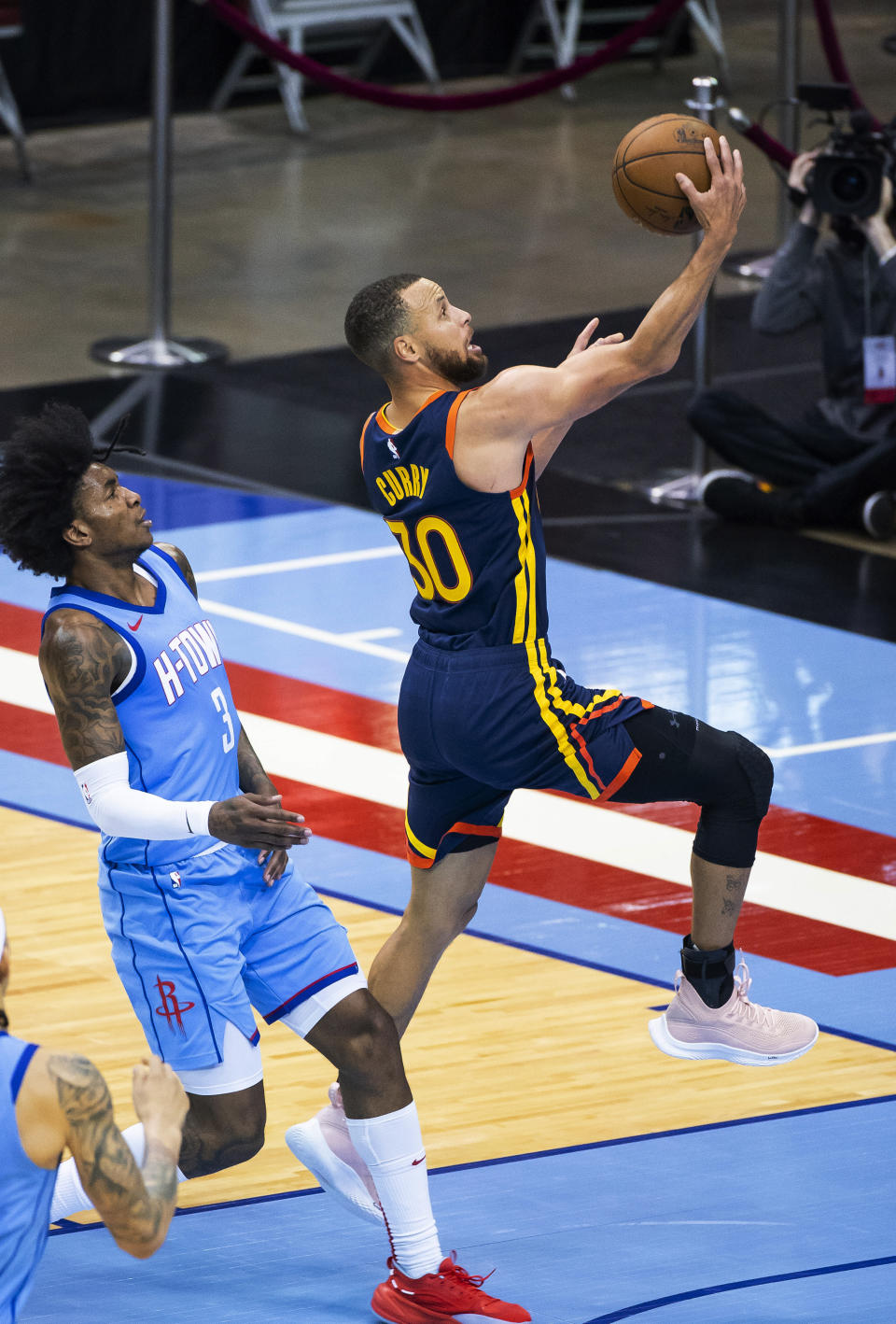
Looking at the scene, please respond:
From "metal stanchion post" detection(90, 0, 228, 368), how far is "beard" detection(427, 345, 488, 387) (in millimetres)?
7118

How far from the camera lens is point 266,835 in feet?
13.9

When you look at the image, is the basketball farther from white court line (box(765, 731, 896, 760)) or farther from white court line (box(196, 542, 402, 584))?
white court line (box(196, 542, 402, 584))

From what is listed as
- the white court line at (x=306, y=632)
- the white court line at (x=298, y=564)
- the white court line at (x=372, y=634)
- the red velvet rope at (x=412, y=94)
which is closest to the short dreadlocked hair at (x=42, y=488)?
the white court line at (x=306, y=632)

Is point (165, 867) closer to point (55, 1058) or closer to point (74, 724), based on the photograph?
point (74, 724)

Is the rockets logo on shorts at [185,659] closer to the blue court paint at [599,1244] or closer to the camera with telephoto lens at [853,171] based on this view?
the blue court paint at [599,1244]

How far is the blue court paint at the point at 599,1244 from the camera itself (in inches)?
184

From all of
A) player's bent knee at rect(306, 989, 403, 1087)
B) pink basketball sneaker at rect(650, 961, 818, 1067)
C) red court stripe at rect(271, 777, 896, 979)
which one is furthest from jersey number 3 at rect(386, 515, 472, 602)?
red court stripe at rect(271, 777, 896, 979)

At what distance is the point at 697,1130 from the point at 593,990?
80 centimetres

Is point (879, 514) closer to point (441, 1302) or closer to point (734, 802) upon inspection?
point (734, 802)

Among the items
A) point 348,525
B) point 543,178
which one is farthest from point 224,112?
point 348,525

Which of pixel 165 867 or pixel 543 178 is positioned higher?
pixel 165 867

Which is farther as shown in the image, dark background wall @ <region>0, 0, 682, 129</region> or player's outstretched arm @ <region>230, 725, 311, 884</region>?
dark background wall @ <region>0, 0, 682, 129</region>

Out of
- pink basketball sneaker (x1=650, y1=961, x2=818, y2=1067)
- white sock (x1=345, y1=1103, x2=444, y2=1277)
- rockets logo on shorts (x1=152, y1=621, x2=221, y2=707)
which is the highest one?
rockets logo on shorts (x1=152, y1=621, x2=221, y2=707)

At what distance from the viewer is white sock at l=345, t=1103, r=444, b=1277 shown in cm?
457
